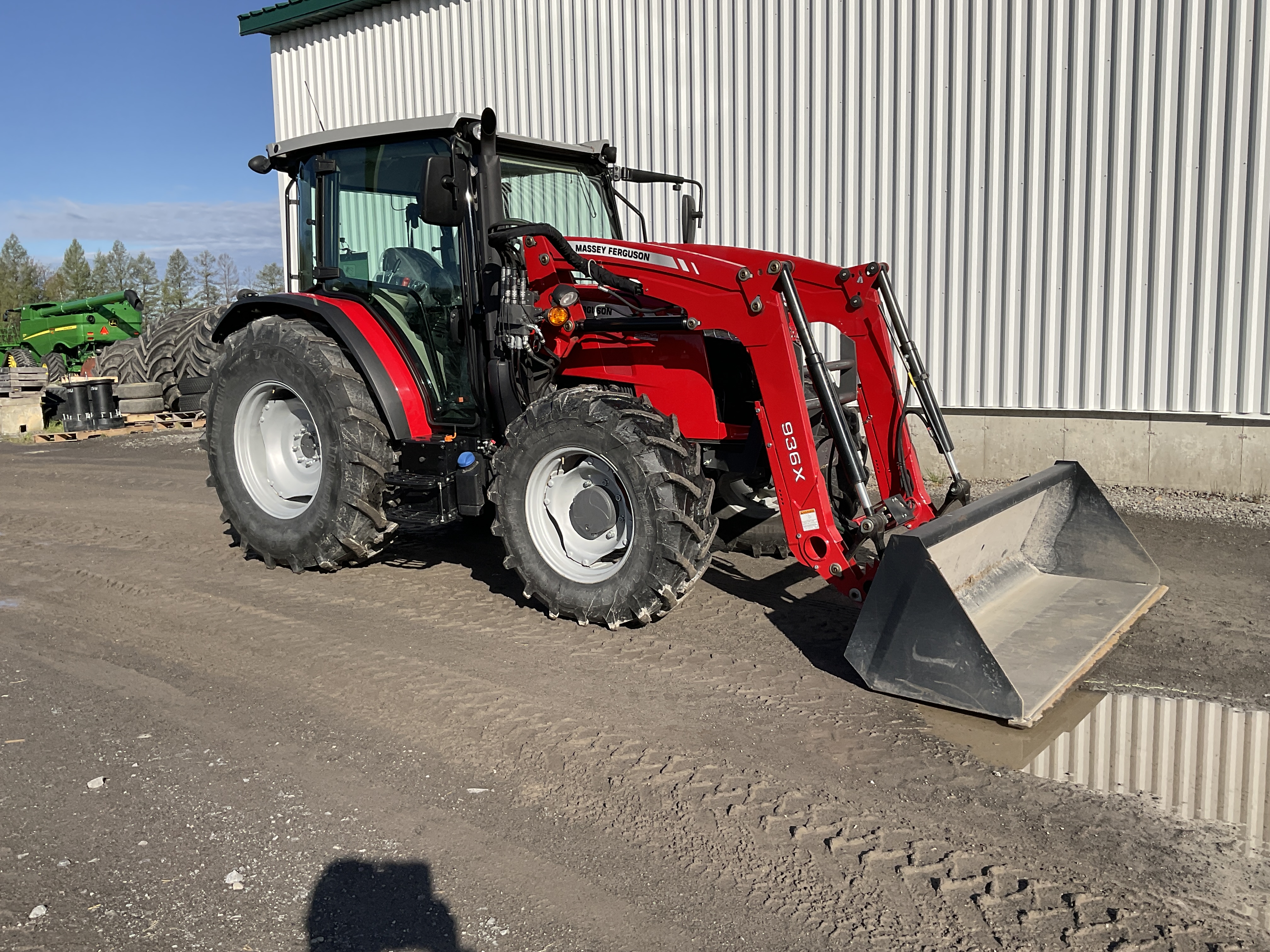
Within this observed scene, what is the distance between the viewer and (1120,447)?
27.3ft

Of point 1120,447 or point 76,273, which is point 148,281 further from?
point 1120,447

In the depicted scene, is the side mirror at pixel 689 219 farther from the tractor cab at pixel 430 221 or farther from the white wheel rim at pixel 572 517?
the white wheel rim at pixel 572 517

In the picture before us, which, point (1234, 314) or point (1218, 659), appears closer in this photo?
point (1218, 659)

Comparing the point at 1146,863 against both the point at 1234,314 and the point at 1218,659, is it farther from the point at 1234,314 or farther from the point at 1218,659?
the point at 1234,314

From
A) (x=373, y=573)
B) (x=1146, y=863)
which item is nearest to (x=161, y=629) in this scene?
(x=373, y=573)

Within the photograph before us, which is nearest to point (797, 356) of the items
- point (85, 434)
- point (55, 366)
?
point (85, 434)

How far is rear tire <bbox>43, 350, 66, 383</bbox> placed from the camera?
18.6m

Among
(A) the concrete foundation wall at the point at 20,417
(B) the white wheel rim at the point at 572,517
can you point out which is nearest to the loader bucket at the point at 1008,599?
(B) the white wheel rim at the point at 572,517

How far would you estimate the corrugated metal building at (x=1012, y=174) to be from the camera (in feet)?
25.6

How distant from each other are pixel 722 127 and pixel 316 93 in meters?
6.21

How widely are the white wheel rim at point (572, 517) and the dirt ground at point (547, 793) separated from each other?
339 millimetres

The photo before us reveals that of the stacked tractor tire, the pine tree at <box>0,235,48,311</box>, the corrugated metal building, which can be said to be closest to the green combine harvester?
the stacked tractor tire

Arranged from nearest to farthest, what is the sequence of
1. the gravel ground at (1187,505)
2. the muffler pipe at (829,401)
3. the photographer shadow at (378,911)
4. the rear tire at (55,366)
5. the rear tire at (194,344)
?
the photographer shadow at (378,911) → the muffler pipe at (829,401) → the gravel ground at (1187,505) → the rear tire at (194,344) → the rear tire at (55,366)

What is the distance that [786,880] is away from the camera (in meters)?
2.78
